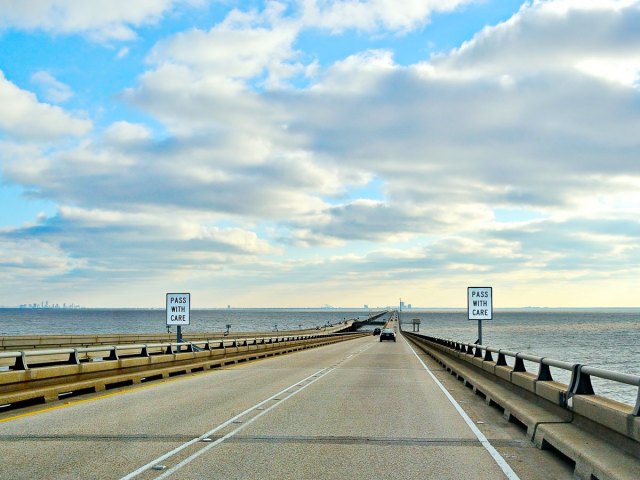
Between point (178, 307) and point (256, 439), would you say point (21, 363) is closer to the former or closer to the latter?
point (256, 439)

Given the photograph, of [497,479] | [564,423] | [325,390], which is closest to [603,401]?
[564,423]

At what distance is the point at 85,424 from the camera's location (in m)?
12.2

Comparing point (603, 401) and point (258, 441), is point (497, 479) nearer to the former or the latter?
point (603, 401)

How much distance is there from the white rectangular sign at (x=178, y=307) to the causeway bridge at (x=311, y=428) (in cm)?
1213

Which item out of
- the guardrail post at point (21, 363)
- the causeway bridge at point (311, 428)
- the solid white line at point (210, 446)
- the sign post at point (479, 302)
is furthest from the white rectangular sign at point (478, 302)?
the guardrail post at point (21, 363)

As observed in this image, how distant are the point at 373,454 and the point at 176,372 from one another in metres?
17.1

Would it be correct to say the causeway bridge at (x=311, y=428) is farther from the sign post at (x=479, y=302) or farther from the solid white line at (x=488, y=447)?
the sign post at (x=479, y=302)

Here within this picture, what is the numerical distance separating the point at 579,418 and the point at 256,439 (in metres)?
4.88

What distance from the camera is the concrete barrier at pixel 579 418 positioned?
7.49 metres

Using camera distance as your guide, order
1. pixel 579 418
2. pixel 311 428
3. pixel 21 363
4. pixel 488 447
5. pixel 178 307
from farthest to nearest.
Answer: pixel 178 307, pixel 21 363, pixel 311 428, pixel 488 447, pixel 579 418

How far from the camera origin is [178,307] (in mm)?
Answer: 33031

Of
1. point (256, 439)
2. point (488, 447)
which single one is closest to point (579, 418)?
point (488, 447)

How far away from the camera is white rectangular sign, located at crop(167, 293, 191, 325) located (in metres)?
33.0

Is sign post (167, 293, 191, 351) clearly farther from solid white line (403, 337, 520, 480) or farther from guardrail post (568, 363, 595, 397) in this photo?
guardrail post (568, 363, 595, 397)
